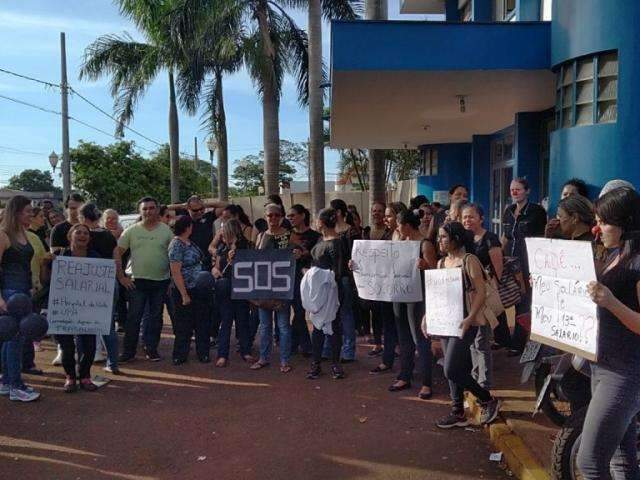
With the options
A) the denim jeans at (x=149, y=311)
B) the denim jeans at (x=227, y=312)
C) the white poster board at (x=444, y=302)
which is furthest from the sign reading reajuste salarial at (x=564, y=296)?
the denim jeans at (x=149, y=311)

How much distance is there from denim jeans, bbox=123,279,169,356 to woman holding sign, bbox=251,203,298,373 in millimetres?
1309

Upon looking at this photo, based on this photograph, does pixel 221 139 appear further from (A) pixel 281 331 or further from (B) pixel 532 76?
(A) pixel 281 331

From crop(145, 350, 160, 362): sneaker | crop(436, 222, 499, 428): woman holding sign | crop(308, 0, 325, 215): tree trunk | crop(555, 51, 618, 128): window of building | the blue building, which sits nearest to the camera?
crop(436, 222, 499, 428): woman holding sign

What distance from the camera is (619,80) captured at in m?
7.98

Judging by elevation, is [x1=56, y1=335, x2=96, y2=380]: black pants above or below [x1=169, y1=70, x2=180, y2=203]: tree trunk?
below

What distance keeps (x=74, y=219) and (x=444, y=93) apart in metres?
6.59

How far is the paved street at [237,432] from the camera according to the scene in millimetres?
4383

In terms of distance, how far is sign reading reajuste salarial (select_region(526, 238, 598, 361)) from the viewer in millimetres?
2949

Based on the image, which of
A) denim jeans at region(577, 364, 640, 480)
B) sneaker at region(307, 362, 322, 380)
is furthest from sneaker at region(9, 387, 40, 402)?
denim jeans at region(577, 364, 640, 480)

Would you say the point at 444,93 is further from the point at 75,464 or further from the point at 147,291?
the point at 75,464

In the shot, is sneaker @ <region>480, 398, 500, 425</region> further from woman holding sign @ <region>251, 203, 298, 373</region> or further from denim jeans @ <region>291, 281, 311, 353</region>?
denim jeans @ <region>291, 281, 311, 353</region>

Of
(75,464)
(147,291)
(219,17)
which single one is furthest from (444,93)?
(75,464)

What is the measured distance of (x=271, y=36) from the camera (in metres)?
17.1

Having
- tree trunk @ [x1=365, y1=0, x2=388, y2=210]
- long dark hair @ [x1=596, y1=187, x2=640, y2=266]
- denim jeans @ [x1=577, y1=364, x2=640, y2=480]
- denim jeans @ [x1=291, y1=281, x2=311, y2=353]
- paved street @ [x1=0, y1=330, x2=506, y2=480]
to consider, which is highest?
tree trunk @ [x1=365, y1=0, x2=388, y2=210]
